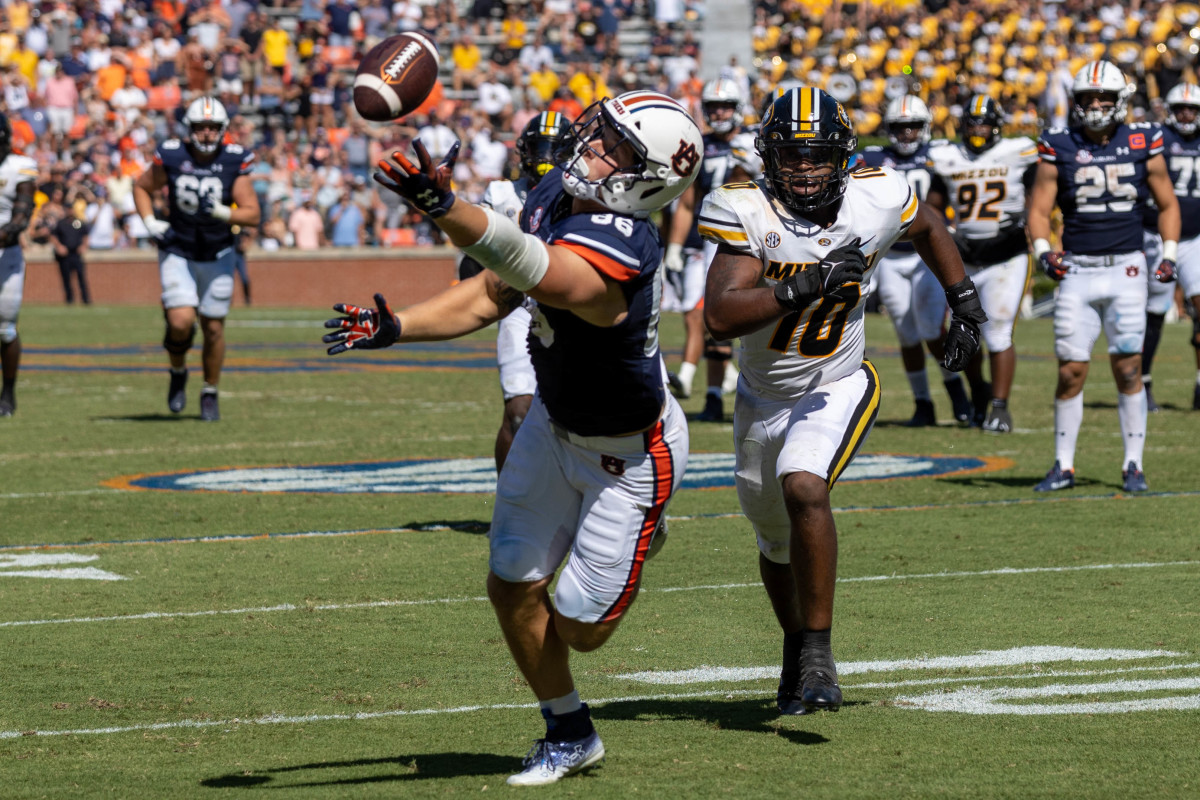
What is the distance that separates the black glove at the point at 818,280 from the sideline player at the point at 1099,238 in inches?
170

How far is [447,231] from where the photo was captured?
378 centimetres

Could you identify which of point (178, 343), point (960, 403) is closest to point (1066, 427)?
point (960, 403)

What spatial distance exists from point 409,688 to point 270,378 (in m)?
11.6

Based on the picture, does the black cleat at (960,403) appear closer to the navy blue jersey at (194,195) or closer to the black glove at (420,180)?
the navy blue jersey at (194,195)

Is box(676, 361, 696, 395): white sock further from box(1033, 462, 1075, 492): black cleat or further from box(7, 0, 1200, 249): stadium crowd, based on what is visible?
box(7, 0, 1200, 249): stadium crowd

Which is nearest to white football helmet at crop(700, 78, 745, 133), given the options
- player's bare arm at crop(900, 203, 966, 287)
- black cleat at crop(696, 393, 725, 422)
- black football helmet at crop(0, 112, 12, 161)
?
black cleat at crop(696, 393, 725, 422)

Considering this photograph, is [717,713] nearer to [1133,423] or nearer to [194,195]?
[1133,423]

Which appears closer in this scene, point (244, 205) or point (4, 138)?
point (244, 205)

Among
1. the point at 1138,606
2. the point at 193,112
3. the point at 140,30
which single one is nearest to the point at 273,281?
the point at 140,30

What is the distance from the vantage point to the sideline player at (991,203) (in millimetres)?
11938

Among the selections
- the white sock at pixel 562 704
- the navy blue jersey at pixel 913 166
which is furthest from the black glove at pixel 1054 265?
the white sock at pixel 562 704

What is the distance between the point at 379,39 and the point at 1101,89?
22260mm

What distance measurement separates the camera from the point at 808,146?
16.4 ft

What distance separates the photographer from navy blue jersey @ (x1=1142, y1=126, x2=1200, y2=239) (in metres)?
12.6
